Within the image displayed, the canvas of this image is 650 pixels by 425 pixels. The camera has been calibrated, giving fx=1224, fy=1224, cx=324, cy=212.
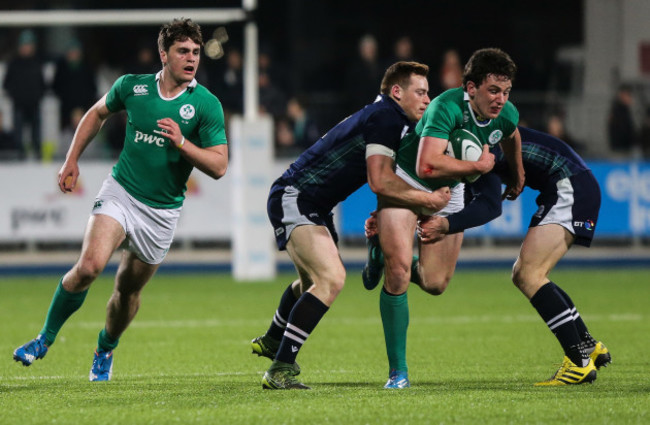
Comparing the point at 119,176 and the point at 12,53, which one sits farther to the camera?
the point at 12,53

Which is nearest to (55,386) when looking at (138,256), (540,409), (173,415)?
(138,256)

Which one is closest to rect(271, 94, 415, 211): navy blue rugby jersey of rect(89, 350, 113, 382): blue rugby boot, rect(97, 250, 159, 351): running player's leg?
rect(97, 250, 159, 351): running player's leg

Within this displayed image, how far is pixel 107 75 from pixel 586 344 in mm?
14342

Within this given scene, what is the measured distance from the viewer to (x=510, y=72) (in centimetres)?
690

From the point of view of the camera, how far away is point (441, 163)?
681 cm

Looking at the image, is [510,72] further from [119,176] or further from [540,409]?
[119,176]

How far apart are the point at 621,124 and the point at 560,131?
1313 mm

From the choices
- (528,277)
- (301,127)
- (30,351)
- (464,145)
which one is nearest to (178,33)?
(464,145)

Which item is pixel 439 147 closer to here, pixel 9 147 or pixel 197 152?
pixel 197 152

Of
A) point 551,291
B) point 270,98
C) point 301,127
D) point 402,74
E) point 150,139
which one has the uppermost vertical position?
point 402,74

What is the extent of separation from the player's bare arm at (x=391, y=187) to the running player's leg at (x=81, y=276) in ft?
5.23

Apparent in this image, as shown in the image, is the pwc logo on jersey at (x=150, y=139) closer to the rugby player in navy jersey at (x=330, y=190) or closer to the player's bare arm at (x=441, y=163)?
the rugby player in navy jersey at (x=330, y=190)

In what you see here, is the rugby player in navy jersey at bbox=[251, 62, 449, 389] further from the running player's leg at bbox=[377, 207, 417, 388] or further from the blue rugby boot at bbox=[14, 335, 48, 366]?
the blue rugby boot at bbox=[14, 335, 48, 366]

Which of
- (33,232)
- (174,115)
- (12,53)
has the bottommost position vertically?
(33,232)
